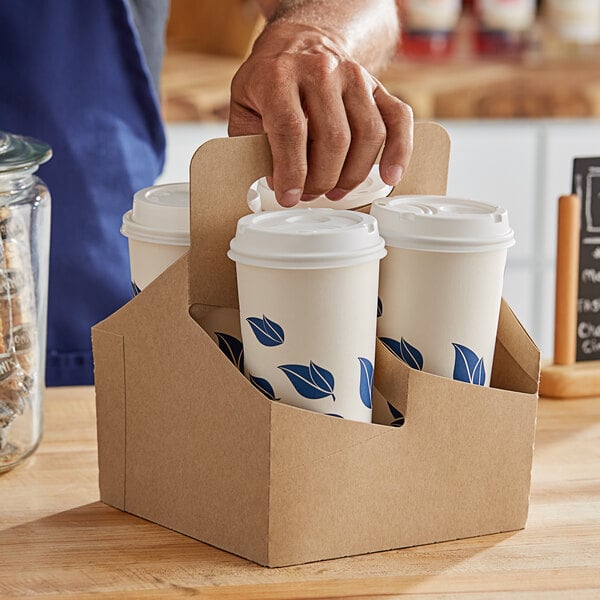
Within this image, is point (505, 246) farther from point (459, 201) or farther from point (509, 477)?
point (509, 477)

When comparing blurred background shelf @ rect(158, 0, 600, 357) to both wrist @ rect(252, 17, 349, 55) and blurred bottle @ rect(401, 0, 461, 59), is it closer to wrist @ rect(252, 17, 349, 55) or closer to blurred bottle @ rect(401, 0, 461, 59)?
blurred bottle @ rect(401, 0, 461, 59)

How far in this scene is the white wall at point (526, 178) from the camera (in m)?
2.28

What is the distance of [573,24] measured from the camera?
250 cm

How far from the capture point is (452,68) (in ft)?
7.94

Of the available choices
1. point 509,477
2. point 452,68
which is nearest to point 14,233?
point 509,477

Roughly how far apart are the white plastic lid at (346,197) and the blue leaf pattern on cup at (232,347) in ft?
0.37

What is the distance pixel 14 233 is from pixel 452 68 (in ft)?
5.67

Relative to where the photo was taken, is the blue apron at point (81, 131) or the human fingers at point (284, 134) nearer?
the human fingers at point (284, 134)

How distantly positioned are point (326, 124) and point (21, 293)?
28cm

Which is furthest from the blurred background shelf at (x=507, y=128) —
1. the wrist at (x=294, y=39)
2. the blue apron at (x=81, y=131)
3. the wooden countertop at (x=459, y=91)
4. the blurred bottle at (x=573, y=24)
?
the wrist at (x=294, y=39)

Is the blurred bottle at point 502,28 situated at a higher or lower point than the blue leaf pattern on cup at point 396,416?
higher

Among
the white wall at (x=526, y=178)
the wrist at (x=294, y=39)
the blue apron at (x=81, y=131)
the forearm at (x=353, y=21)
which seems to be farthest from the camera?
the white wall at (x=526, y=178)

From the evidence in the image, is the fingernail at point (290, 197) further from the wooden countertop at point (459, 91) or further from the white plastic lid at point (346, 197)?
the wooden countertop at point (459, 91)

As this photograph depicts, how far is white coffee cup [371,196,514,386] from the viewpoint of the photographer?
0.73m
